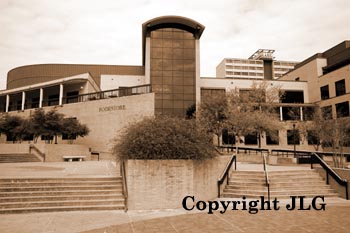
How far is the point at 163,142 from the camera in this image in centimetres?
991

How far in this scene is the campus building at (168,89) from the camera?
29.6 metres

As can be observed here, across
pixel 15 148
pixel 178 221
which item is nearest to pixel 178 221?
pixel 178 221

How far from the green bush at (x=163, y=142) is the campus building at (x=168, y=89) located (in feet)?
55.0

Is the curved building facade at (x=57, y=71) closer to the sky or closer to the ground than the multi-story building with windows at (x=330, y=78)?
closer to the sky

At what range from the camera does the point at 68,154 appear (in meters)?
26.2

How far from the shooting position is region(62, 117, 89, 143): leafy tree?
94.0 feet

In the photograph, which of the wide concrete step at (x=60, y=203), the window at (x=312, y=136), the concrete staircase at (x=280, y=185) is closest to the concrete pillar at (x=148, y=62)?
the window at (x=312, y=136)

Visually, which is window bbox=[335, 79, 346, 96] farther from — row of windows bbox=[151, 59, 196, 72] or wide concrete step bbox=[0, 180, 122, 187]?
wide concrete step bbox=[0, 180, 122, 187]

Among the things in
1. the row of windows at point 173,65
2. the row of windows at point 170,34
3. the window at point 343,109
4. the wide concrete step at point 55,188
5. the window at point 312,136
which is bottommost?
the wide concrete step at point 55,188

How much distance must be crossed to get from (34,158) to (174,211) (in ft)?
66.2

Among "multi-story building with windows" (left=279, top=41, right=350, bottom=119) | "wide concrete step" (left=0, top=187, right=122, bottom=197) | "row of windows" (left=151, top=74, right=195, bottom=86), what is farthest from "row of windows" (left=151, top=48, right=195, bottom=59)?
"wide concrete step" (left=0, top=187, right=122, bottom=197)

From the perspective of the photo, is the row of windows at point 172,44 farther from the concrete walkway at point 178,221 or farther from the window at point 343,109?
the concrete walkway at point 178,221

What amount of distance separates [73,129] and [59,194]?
20.4 m

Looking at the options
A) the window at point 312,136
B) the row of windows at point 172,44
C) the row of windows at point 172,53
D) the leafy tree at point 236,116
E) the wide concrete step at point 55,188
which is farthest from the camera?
the row of windows at point 172,44
